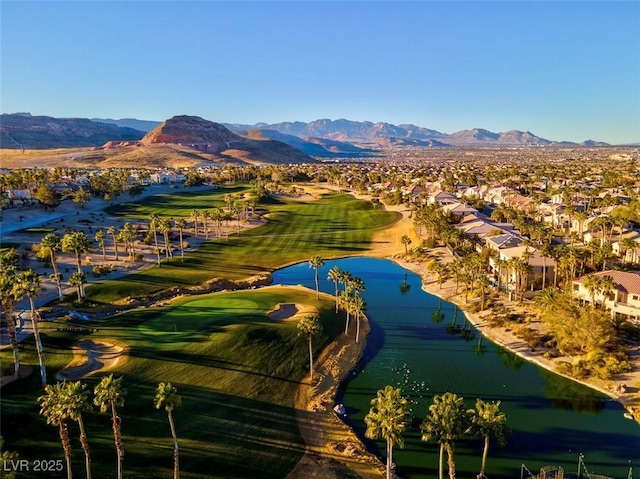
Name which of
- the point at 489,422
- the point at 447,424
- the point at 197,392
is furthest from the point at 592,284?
the point at 197,392

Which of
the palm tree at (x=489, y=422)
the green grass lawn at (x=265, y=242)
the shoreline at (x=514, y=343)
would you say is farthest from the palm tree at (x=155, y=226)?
the palm tree at (x=489, y=422)

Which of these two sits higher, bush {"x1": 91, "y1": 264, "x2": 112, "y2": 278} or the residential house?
the residential house

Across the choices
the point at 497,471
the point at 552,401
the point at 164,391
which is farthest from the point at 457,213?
the point at 164,391

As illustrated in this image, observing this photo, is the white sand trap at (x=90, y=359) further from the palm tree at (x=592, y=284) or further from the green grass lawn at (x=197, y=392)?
the palm tree at (x=592, y=284)

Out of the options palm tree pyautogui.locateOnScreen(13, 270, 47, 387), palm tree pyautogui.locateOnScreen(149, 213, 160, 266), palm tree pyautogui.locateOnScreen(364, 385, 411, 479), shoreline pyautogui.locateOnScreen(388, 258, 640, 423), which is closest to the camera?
palm tree pyautogui.locateOnScreen(364, 385, 411, 479)

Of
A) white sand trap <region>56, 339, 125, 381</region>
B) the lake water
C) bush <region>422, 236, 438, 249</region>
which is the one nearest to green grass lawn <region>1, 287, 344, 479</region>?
white sand trap <region>56, 339, 125, 381</region>

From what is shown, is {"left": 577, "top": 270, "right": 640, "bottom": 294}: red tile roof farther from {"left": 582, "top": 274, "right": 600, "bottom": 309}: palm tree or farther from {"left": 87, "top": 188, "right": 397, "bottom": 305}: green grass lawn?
{"left": 87, "top": 188, "right": 397, "bottom": 305}: green grass lawn

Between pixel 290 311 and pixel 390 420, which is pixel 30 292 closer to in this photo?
pixel 290 311
